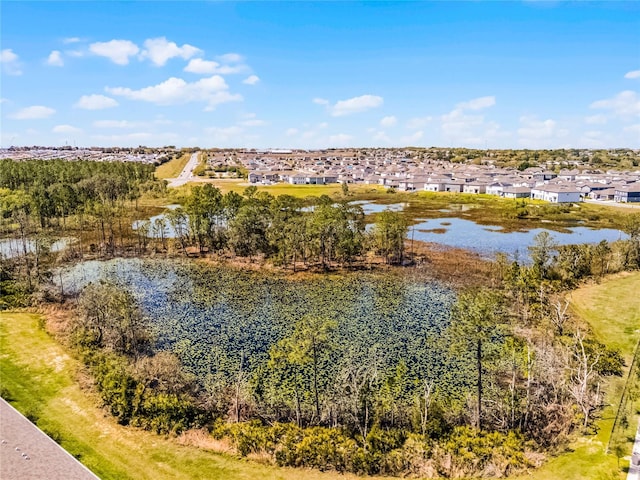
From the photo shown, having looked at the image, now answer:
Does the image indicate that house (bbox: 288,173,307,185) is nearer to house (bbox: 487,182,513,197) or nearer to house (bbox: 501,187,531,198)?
house (bbox: 487,182,513,197)

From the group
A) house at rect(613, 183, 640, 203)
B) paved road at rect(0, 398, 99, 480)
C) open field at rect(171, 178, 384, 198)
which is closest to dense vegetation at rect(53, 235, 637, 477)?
paved road at rect(0, 398, 99, 480)

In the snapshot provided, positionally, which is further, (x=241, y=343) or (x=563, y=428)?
(x=241, y=343)

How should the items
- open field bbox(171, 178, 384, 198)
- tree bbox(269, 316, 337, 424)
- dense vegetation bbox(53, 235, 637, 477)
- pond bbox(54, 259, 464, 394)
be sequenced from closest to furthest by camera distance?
dense vegetation bbox(53, 235, 637, 477)
tree bbox(269, 316, 337, 424)
pond bbox(54, 259, 464, 394)
open field bbox(171, 178, 384, 198)

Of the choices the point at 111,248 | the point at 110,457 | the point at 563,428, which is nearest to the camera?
the point at 110,457

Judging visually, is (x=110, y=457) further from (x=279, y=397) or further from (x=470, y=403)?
(x=470, y=403)

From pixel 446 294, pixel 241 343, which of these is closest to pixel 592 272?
pixel 446 294

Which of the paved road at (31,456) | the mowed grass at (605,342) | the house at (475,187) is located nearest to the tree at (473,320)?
the mowed grass at (605,342)

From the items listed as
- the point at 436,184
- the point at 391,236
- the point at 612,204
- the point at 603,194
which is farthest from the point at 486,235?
the point at 436,184
